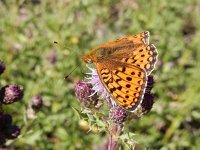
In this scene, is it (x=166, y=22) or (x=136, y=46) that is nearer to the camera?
(x=136, y=46)

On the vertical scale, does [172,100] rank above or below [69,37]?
below

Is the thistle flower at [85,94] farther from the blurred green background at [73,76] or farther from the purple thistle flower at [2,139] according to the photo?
the blurred green background at [73,76]

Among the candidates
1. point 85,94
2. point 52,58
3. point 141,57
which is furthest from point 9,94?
point 52,58

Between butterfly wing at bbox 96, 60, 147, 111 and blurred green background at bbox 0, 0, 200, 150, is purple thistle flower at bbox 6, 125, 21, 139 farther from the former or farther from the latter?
butterfly wing at bbox 96, 60, 147, 111

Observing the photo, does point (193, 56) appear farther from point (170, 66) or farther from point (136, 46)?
point (136, 46)

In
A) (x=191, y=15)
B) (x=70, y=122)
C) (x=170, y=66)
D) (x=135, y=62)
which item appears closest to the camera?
(x=135, y=62)

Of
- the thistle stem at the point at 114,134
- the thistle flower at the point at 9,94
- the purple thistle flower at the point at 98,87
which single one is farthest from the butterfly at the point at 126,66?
the thistle flower at the point at 9,94

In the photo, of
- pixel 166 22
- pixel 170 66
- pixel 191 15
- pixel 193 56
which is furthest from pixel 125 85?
pixel 191 15
